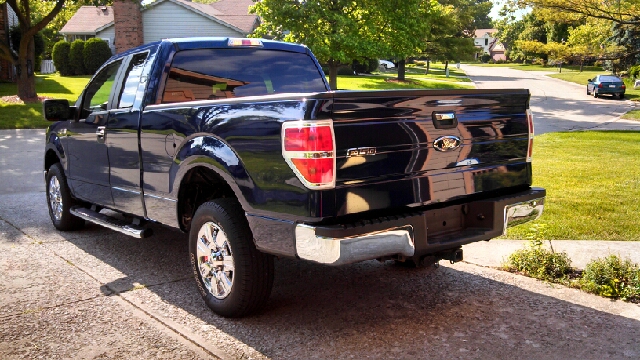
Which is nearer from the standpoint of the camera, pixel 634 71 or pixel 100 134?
pixel 100 134

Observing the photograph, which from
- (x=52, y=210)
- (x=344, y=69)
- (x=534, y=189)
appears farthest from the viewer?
(x=344, y=69)

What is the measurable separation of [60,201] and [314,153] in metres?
4.57

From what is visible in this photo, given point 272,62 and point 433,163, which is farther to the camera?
point 272,62

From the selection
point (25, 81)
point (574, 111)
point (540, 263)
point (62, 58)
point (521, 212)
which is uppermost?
point (62, 58)

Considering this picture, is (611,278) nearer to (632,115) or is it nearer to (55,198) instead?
(55,198)

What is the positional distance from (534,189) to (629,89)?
42.8 meters

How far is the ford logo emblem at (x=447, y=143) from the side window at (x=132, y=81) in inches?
110

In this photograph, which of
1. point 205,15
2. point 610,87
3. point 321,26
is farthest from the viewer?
point 205,15

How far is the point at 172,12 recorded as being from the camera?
128ft

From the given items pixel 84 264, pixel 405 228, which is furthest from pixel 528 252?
pixel 84 264

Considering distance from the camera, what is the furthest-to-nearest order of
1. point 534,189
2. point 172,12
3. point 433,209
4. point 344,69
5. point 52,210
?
point 344,69 → point 172,12 → point 52,210 → point 534,189 → point 433,209

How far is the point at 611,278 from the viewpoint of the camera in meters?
5.20

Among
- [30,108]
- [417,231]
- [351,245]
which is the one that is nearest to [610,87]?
[30,108]

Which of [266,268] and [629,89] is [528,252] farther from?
[629,89]
